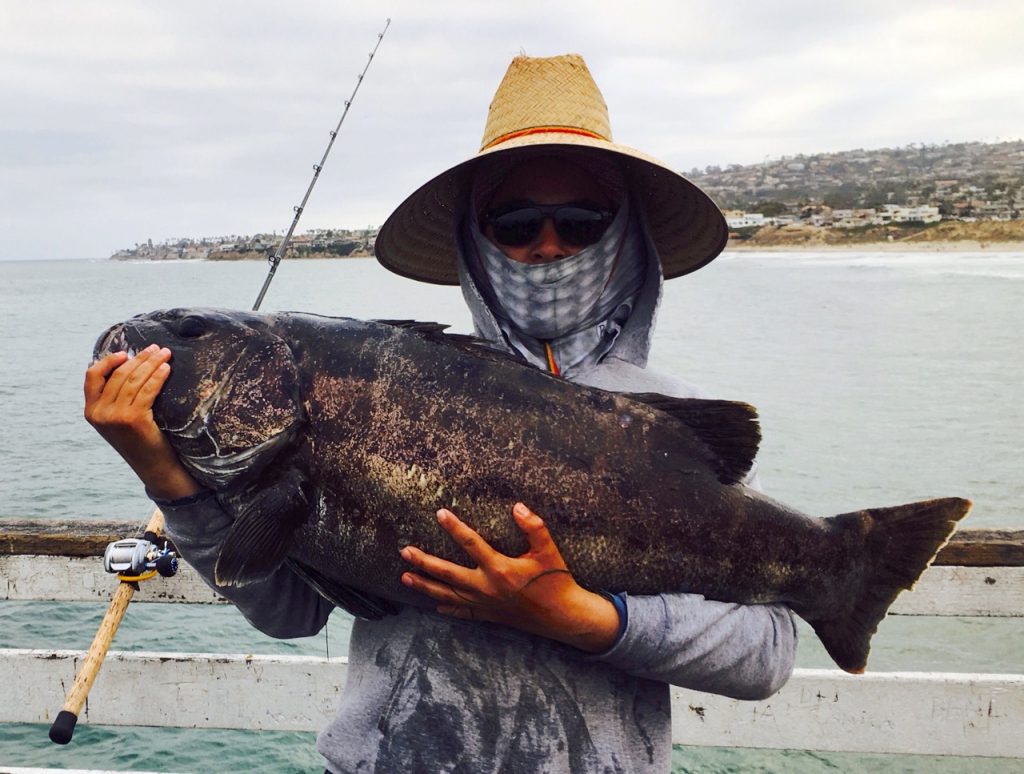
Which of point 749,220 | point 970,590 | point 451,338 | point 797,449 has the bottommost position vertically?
point 797,449

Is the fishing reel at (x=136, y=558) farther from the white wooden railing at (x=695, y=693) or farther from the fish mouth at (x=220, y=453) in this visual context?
the fish mouth at (x=220, y=453)

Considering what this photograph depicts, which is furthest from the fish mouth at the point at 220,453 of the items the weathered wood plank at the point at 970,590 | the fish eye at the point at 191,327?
the weathered wood plank at the point at 970,590

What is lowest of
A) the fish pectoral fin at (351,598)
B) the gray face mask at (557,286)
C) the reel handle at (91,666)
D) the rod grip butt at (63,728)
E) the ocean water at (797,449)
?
the ocean water at (797,449)

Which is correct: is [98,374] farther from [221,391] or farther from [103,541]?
[103,541]

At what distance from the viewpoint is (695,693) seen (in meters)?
3.58

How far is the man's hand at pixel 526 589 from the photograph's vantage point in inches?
75.0

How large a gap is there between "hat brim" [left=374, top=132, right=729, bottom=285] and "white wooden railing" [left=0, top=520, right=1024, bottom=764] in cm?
169

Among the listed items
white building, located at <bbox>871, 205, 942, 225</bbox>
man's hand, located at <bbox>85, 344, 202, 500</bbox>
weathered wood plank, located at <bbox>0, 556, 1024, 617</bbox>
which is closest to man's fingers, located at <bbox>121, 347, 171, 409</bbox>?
man's hand, located at <bbox>85, 344, 202, 500</bbox>

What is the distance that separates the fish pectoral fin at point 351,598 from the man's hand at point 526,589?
8.2 inches

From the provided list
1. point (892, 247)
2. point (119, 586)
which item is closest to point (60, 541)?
point (119, 586)

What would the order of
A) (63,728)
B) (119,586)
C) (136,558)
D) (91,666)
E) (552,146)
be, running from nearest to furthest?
(552,146), (63,728), (91,666), (136,558), (119,586)

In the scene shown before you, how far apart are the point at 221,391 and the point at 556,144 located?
1.14m

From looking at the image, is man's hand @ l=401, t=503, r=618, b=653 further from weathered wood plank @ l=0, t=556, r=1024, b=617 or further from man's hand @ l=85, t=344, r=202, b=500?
weathered wood plank @ l=0, t=556, r=1024, b=617

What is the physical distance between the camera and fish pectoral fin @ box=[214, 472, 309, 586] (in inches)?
80.3
